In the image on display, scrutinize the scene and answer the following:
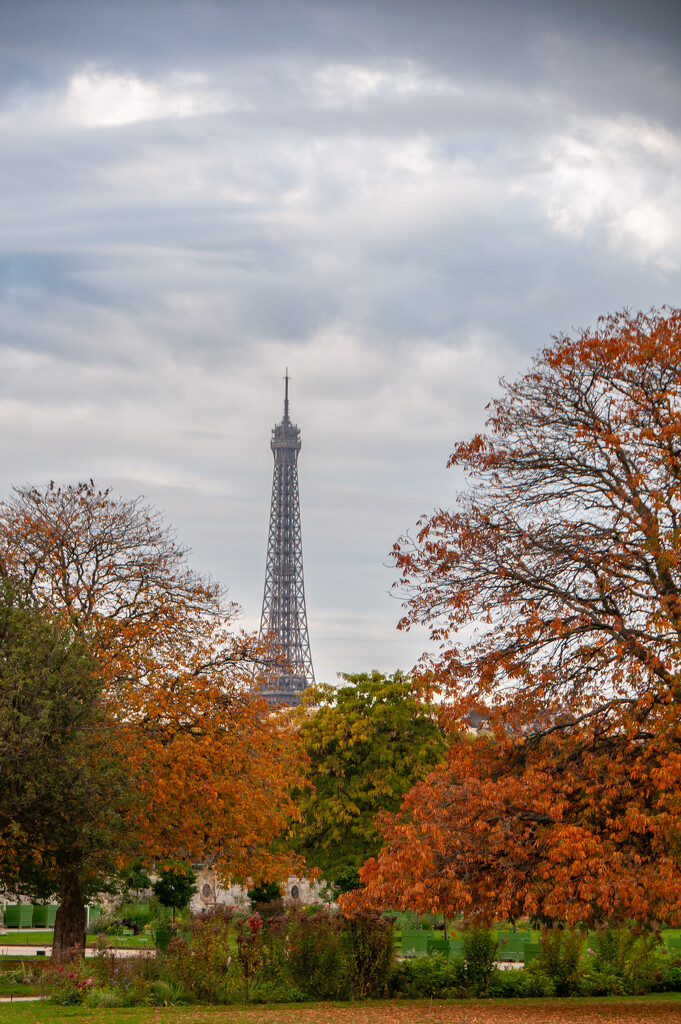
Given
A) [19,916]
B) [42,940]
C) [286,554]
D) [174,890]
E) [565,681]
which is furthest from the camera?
[286,554]

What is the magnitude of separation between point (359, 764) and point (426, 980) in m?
16.9

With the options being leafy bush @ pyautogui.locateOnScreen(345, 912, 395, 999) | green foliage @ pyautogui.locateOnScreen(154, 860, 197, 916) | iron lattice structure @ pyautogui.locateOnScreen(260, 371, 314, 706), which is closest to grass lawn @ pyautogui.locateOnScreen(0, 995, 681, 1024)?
leafy bush @ pyautogui.locateOnScreen(345, 912, 395, 999)

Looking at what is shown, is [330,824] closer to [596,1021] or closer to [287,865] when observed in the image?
[287,865]

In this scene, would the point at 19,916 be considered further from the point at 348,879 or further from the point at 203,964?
the point at 203,964

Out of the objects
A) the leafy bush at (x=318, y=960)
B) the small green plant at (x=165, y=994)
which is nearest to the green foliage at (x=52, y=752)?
the small green plant at (x=165, y=994)

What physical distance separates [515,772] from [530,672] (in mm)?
1647

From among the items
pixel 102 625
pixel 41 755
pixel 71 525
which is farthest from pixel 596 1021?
pixel 71 525

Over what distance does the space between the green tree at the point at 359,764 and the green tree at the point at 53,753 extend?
15730 mm

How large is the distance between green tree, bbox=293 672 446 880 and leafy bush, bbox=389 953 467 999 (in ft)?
47.9

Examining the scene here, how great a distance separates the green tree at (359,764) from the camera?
36.1m

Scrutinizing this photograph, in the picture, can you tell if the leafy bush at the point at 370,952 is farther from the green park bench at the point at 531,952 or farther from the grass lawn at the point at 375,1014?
the green park bench at the point at 531,952

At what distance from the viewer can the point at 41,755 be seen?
18.5 metres

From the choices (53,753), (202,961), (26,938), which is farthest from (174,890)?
(53,753)

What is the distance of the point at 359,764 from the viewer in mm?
37250
